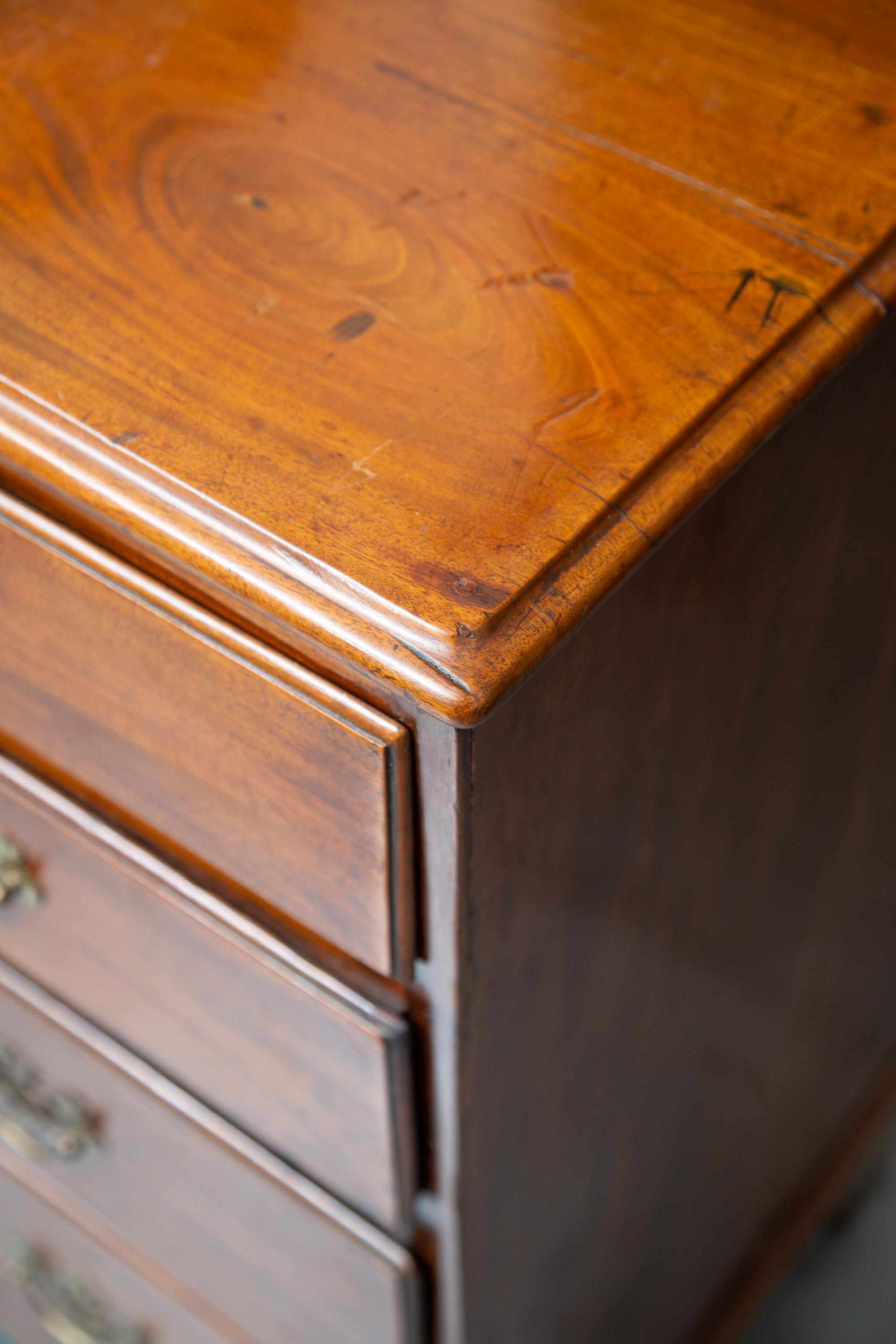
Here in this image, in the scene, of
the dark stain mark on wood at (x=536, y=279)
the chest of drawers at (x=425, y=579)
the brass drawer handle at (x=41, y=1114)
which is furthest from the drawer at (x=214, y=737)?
the brass drawer handle at (x=41, y=1114)

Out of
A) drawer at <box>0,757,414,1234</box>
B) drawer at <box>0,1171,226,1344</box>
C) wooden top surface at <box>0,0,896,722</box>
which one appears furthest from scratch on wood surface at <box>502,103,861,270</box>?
drawer at <box>0,1171,226,1344</box>

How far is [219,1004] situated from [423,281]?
0.27 meters

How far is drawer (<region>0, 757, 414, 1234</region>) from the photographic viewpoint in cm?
42

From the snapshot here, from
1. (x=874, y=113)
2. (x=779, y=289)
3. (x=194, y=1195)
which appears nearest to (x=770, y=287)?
(x=779, y=289)

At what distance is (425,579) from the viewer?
292 mm

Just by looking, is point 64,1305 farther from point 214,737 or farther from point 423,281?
point 423,281

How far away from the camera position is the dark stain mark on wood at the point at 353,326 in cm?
35

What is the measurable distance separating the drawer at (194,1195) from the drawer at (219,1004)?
2cm

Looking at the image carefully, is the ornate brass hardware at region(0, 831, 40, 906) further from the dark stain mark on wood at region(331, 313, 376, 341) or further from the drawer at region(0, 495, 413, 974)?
the dark stain mark on wood at region(331, 313, 376, 341)

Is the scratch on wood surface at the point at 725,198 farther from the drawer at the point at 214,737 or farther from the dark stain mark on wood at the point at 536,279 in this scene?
the drawer at the point at 214,737

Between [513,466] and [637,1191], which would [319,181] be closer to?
[513,466]

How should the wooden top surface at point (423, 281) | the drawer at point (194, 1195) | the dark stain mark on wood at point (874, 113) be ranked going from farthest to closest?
the drawer at point (194, 1195)
the dark stain mark on wood at point (874, 113)
the wooden top surface at point (423, 281)

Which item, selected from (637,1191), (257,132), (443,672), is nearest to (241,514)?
(443,672)

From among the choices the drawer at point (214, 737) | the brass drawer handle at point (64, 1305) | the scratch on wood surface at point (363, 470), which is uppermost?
the scratch on wood surface at point (363, 470)
